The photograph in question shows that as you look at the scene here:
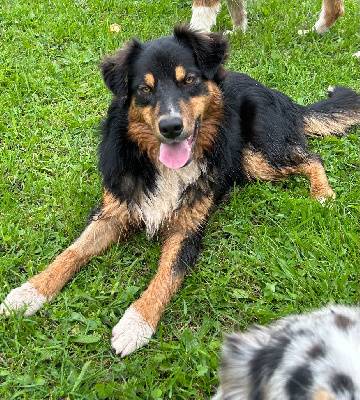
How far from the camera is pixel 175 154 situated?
3.10 m

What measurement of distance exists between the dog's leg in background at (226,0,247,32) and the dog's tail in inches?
81.3

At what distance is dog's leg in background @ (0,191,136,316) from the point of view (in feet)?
9.27

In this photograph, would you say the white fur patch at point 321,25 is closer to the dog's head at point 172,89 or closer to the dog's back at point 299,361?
the dog's head at point 172,89

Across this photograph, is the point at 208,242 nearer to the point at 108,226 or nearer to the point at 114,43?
the point at 108,226

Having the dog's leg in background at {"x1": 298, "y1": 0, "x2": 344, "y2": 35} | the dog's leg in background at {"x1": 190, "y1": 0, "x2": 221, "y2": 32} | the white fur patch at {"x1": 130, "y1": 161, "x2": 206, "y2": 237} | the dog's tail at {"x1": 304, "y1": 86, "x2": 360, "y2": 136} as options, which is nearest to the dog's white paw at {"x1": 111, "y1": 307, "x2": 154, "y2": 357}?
the white fur patch at {"x1": 130, "y1": 161, "x2": 206, "y2": 237}

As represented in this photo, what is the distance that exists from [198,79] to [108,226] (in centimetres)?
122

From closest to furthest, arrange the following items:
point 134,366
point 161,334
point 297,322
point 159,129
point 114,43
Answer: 1. point 297,322
2. point 134,366
3. point 161,334
4. point 159,129
5. point 114,43

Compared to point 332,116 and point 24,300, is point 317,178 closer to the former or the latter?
point 332,116

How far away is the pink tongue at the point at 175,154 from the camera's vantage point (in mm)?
3098

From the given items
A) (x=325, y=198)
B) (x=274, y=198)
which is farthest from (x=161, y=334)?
(x=325, y=198)

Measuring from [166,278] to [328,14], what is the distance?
4363 millimetres

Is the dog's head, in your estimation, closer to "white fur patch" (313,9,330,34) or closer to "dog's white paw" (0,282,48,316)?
"dog's white paw" (0,282,48,316)

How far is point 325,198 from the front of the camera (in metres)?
3.59

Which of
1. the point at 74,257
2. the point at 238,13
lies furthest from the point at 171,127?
the point at 238,13
